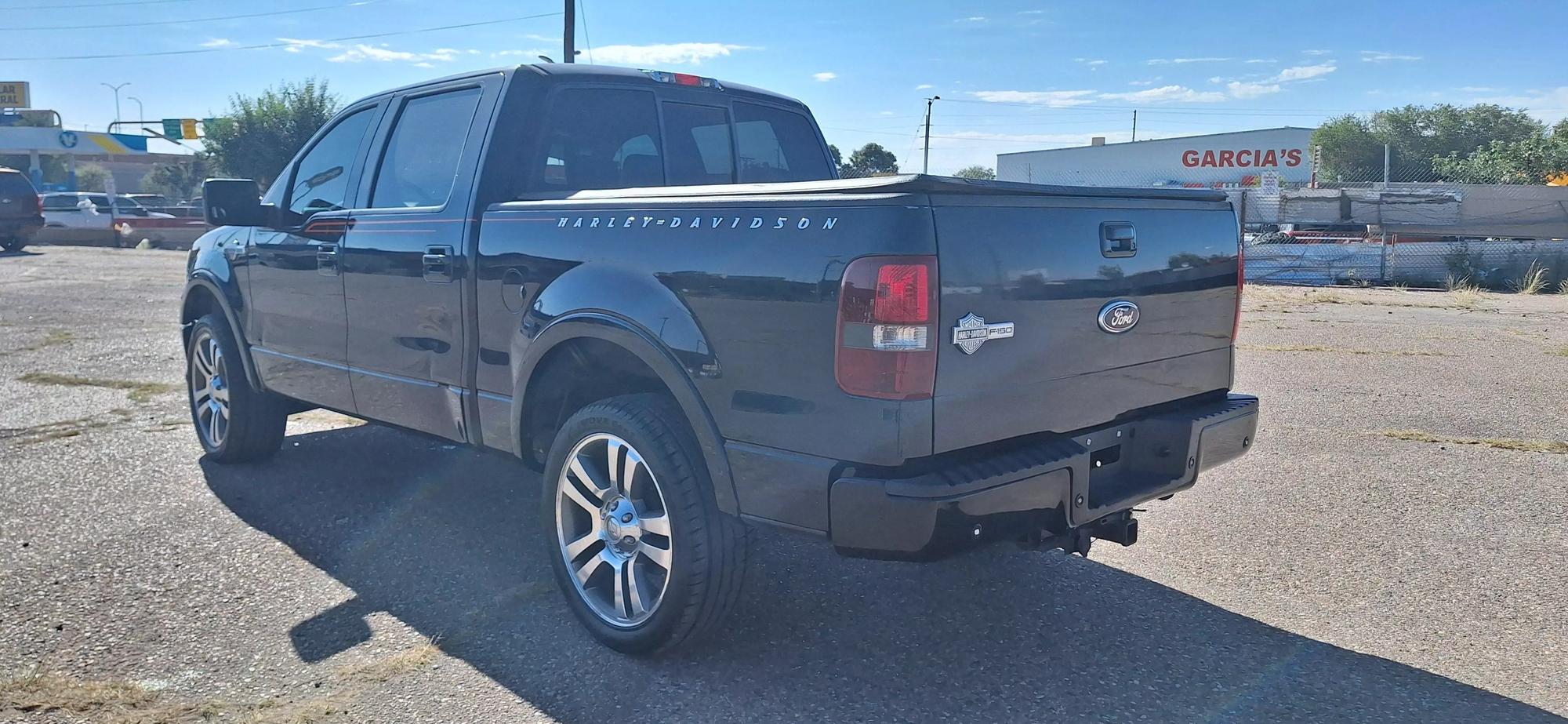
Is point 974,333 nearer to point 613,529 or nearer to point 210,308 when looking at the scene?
point 613,529

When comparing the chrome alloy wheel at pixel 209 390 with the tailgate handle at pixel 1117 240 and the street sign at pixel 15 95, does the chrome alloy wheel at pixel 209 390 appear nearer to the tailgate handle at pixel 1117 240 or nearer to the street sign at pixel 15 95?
the tailgate handle at pixel 1117 240

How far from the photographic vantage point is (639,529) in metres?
3.58

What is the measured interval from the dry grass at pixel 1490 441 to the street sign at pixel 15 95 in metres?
101

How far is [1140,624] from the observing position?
3.94m

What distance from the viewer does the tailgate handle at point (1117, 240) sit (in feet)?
11.3

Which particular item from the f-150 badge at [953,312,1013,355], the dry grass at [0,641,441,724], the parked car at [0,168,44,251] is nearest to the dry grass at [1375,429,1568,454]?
the f-150 badge at [953,312,1013,355]

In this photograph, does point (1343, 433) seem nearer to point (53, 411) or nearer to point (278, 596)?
point (278, 596)

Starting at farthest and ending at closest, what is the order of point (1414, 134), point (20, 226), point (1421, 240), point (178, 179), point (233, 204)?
point (178, 179), point (1414, 134), point (20, 226), point (1421, 240), point (233, 204)

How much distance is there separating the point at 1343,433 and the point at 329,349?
5.70 m

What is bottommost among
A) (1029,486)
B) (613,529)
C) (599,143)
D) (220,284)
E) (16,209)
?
(613,529)

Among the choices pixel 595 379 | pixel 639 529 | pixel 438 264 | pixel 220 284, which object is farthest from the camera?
pixel 220 284

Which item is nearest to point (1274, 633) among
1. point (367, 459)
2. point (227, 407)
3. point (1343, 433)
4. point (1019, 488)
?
point (1019, 488)

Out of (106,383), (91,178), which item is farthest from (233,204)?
(91,178)

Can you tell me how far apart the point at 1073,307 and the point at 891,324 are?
743 mm
